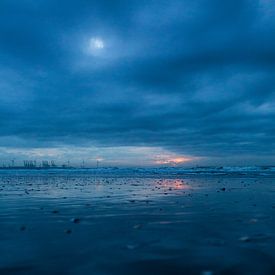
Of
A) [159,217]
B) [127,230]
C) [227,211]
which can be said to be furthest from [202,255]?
[227,211]

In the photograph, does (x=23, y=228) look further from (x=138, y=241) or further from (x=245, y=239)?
(x=245, y=239)

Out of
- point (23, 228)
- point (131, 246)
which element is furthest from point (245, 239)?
point (23, 228)

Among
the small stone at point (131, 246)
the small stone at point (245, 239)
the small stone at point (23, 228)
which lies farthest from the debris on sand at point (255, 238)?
the small stone at point (23, 228)

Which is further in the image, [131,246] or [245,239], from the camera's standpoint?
[245,239]

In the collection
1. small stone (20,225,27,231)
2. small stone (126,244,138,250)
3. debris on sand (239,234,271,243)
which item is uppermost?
small stone (20,225,27,231)

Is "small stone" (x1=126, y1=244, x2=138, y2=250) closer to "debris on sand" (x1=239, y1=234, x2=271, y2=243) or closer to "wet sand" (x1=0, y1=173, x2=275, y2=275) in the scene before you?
"wet sand" (x1=0, y1=173, x2=275, y2=275)

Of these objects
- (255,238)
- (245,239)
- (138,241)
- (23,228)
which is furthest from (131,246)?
(23,228)

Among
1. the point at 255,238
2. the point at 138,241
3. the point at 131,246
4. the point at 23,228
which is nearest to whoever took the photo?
the point at 131,246

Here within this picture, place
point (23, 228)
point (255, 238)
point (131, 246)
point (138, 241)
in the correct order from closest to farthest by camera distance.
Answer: point (131, 246) < point (138, 241) < point (255, 238) < point (23, 228)

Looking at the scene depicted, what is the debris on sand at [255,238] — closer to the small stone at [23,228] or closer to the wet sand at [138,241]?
the wet sand at [138,241]

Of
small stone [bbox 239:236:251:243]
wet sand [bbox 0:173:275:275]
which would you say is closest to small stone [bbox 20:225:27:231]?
wet sand [bbox 0:173:275:275]

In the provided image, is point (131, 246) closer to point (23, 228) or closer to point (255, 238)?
point (255, 238)

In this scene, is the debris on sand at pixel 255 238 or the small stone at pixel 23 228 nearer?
the debris on sand at pixel 255 238

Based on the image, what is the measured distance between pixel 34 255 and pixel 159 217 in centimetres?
450
